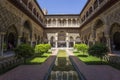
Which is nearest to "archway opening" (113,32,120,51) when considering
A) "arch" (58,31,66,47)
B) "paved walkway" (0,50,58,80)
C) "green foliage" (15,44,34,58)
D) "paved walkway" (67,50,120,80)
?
"paved walkway" (67,50,120,80)

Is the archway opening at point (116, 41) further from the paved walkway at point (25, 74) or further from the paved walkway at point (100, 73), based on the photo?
the paved walkway at point (25, 74)

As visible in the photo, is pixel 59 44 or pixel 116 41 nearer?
pixel 116 41

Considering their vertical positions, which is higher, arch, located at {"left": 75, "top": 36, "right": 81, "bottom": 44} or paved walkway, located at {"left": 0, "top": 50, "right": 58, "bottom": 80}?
arch, located at {"left": 75, "top": 36, "right": 81, "bottom": 44}

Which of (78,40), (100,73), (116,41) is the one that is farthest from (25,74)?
(78,40)

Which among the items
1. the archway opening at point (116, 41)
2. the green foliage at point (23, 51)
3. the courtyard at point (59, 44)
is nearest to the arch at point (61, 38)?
the courtyard at point (59, 44)

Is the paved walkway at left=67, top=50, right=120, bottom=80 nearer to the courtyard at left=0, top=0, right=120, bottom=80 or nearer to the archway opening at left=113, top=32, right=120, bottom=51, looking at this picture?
the courtyard at left=0, top=0, right=120, bottom=80

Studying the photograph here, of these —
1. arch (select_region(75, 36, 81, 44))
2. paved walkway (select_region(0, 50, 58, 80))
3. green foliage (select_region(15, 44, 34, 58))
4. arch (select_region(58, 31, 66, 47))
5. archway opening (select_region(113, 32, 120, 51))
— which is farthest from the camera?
arch (select_region(58, 31, 66, 47))

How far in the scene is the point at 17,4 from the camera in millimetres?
Answer: 19391

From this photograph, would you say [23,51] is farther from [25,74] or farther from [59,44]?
[59,44]

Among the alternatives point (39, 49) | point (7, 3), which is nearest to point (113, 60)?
point (39, 49)

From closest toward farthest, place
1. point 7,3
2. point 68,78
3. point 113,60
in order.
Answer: point 68,78, point 113,60, point 7,3

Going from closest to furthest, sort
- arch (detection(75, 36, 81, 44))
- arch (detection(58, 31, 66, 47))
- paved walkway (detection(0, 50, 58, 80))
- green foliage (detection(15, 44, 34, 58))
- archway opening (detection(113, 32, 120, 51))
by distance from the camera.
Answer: paved walkway (detection(0, 50, 58, 80)) < green foliage (detection(15, 44, 34, 58)) < archway opening (detection(113, 32, 120, 51)) < arch (detection(75, 36, 81, 44)) < arch (detection(58, 31, 66, 47))

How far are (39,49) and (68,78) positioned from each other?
1341 centimetres

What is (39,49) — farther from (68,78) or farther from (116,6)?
(68,78)
